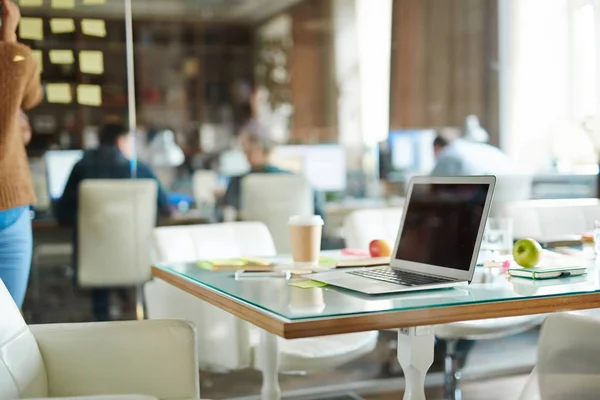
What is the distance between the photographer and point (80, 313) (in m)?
4.26

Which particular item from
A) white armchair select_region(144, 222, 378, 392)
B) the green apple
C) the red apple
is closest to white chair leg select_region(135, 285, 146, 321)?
white armchair select_region(144, 222, 378, 392)

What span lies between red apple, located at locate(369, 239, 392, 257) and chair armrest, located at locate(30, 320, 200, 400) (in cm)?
69

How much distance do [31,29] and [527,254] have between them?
262cm

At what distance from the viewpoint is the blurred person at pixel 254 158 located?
4770 millimetres

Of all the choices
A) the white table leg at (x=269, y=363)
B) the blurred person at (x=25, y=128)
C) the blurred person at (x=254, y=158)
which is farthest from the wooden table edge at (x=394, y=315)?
the blurred person at (x=254, y=158)

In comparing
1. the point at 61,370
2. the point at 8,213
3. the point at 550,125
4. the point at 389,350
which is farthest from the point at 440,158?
the point at 61,370

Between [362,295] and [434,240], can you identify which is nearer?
[362,295]

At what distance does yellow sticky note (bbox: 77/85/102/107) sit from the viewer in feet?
13.4

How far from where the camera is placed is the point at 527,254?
6.92 feet

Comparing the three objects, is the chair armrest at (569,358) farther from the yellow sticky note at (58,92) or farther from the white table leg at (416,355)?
the yellow sticky note at (58,92)

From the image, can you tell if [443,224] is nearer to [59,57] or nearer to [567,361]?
[567,361]

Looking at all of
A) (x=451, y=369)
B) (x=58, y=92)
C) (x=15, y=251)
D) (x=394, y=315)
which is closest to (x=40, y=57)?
(x=58, y=92)

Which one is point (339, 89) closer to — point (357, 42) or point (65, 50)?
point (357, 42)

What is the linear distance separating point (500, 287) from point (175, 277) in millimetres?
824
